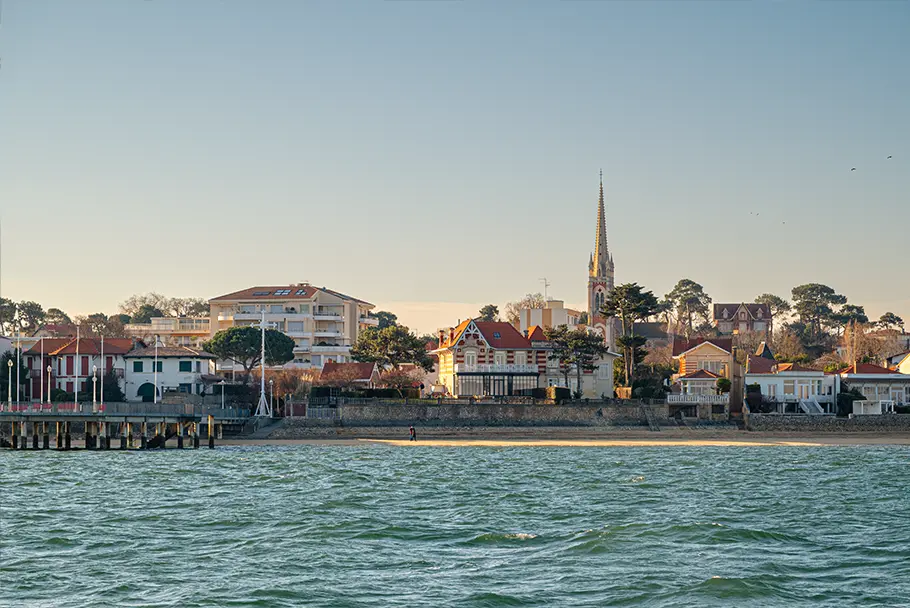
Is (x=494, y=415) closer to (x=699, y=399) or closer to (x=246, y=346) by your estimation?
(x=699, y=399)

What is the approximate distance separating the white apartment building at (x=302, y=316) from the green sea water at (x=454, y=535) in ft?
212

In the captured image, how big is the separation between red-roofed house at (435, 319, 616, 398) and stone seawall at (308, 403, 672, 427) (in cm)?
923

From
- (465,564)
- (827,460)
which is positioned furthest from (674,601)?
(827,460)

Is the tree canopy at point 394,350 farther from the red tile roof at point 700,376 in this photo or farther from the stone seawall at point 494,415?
the red tile roof at point 700,376

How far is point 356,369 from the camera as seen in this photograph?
109m

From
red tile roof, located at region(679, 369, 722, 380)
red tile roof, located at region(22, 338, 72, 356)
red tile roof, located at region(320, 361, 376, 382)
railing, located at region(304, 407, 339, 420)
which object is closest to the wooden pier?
railing, located at region(304, 407, 339, 420)

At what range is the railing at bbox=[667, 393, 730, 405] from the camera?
94.4 m

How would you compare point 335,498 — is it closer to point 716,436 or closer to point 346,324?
point 716,436

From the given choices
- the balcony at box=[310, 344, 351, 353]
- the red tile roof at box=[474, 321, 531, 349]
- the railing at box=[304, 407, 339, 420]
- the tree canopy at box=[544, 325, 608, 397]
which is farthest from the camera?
the balcony at box=[310, 344, 351, 353]

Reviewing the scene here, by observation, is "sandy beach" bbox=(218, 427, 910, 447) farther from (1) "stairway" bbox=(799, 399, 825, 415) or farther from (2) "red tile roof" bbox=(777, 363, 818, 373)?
(2) "red tile roof" bbox=(777, 363, 818, 373)

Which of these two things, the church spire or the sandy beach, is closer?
the sandy beach

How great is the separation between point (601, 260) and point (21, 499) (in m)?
137

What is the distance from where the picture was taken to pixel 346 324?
136 meters

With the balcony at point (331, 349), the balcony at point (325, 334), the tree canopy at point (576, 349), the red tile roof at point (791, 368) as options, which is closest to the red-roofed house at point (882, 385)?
the red tile roof at point (791, 368)
